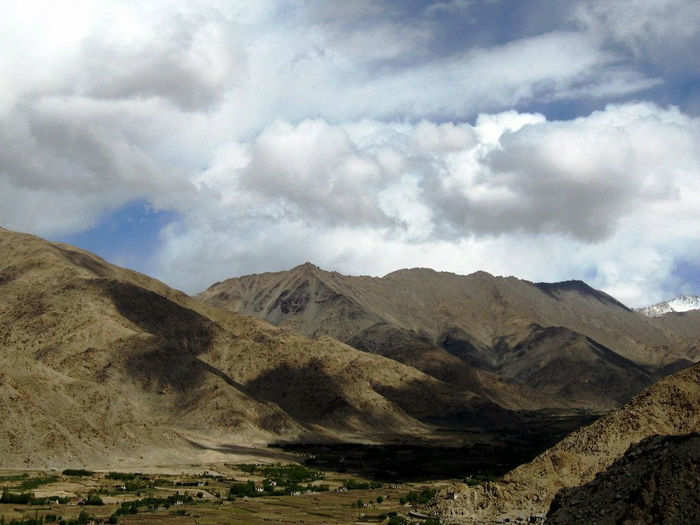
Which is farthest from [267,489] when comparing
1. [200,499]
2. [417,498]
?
[417,498]

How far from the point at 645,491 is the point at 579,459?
2120 centimetres

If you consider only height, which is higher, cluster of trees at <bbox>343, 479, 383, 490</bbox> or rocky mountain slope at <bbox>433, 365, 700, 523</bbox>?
rocky mountain slope at <bbox>433, 365, 700, 523</bbox>

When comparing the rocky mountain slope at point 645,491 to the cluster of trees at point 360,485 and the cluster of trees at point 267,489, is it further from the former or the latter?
the cluster of trees at point 360,485

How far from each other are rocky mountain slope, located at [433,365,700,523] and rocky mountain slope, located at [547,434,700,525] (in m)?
13.9

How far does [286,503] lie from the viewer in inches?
2990

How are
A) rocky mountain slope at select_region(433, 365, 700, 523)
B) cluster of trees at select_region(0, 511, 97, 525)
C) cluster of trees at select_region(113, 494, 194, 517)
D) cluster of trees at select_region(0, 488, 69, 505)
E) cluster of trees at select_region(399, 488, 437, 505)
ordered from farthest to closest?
cluster of trees at select_region(399, 488, 437, 505) < cluster of trees at select_region(0, 488, 69, 505) < cluster of trees at select_region(113, 494, 194, 517) < rocky mountain slope at select_region(433, 365, 700, 523) < cluster of trees at select_region(0, 511, 97, 525)

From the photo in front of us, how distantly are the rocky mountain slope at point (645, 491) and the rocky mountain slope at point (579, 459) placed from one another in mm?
13885

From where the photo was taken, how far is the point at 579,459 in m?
59.5

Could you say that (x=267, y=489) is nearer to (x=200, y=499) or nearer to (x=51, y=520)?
(x=200, y=499)

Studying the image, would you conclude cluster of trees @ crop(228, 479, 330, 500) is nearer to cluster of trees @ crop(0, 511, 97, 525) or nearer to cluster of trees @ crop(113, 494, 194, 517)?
cluster of trees @ crop(113, 494, 194, 517)

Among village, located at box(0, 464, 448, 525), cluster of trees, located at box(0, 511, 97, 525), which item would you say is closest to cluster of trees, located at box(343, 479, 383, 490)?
village, located at box(0, 464, 448, 525)

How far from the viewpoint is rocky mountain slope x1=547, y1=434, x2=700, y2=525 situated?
37.4m

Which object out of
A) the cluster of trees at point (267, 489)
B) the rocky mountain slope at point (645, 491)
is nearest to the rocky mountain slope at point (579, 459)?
the rocky mountain slope at point (645, 491)

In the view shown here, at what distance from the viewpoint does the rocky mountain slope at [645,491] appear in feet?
123
